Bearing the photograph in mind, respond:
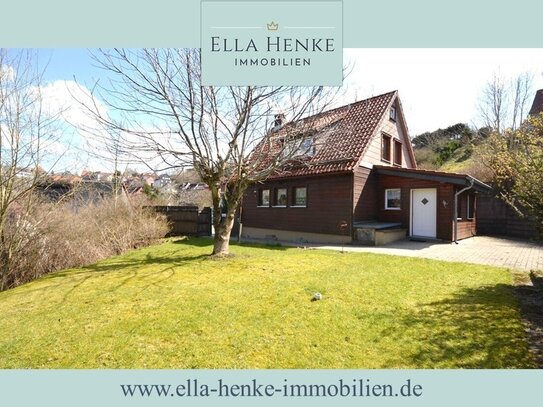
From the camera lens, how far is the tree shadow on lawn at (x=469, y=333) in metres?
3.63

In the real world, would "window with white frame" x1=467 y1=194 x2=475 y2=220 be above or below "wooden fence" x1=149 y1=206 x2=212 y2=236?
above

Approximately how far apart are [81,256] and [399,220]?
13305 millimetres

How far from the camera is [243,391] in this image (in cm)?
303

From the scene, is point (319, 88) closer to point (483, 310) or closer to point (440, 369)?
point (483, 310)

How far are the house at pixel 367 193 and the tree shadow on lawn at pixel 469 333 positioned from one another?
7.58 metres

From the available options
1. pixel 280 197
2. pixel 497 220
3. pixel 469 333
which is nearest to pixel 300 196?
pixel 280 197

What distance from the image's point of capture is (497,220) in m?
17.1

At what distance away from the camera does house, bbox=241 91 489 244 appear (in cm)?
1331

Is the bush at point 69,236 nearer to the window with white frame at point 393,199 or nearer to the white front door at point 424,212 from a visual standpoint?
the window with white frame at point 393,199

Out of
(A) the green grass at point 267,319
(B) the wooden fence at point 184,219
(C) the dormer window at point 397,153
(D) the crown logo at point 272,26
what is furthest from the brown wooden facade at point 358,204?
(D) the crown logo at point 272,26

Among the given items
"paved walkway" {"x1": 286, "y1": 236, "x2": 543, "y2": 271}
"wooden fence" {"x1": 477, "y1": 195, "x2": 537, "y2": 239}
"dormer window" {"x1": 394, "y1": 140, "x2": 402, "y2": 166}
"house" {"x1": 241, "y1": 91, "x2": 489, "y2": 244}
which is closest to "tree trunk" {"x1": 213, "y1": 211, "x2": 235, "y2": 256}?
"house" {"x1": 241, "y1": 91, "x2": 489, "y2": 244}

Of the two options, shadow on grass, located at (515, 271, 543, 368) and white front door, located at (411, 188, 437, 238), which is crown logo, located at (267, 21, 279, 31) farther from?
white front door, located at (411, 188, 437, 238)

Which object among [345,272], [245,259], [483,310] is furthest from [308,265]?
[483,310]

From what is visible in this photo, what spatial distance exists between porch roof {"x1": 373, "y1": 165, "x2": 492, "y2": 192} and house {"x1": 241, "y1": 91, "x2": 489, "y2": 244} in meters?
0.02
